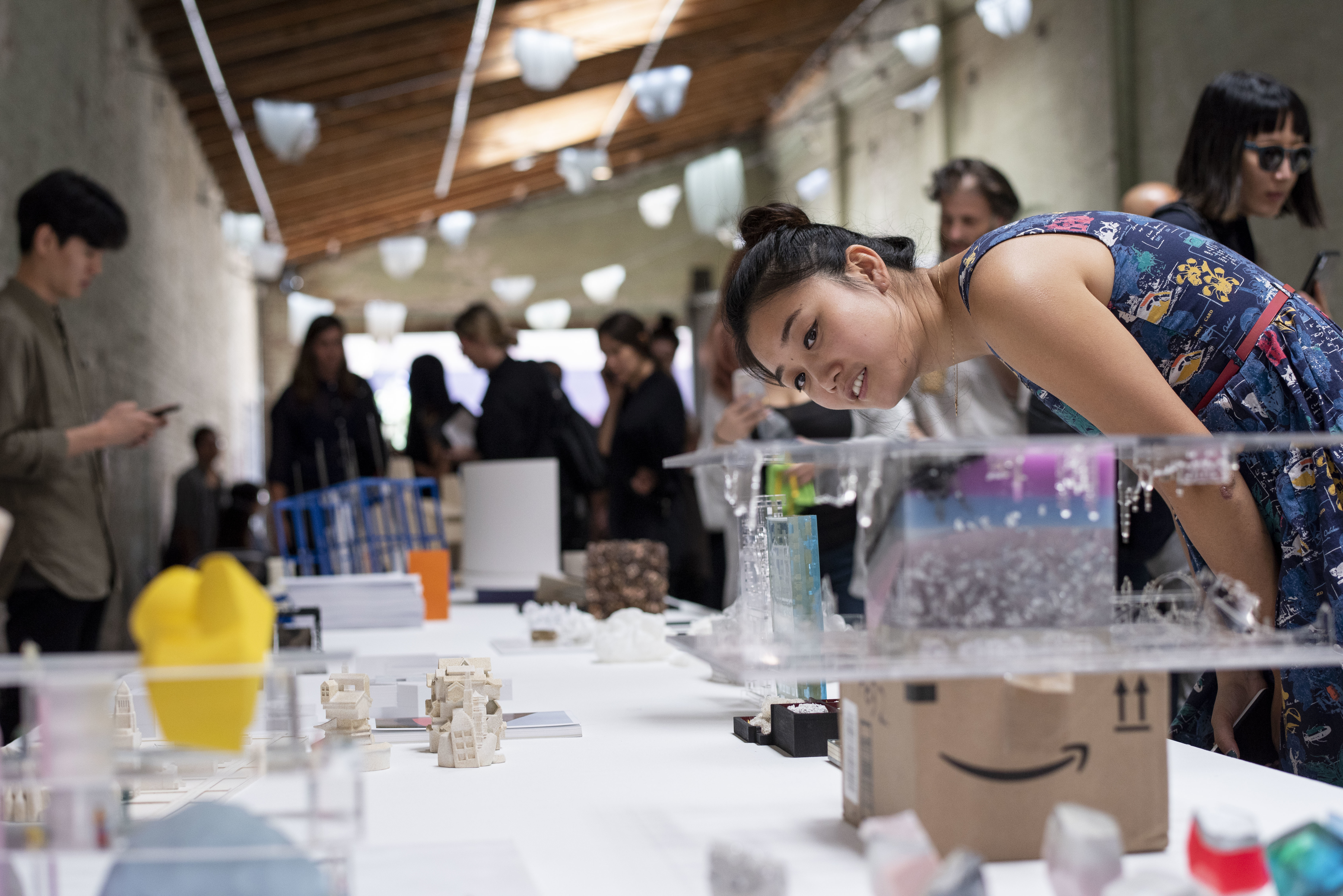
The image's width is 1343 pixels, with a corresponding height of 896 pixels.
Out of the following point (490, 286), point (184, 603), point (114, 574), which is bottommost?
point (114, 574)

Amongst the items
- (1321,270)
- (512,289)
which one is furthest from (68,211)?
(512,289)

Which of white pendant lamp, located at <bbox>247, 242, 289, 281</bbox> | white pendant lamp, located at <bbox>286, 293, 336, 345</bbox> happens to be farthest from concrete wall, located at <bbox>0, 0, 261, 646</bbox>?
white pendant lamp, located at <bbox>286, 293, 336, 345</bbox>

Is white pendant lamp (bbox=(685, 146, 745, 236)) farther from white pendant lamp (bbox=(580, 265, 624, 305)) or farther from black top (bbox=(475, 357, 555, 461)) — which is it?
black top (bbox=(475, 357, 555, 461))

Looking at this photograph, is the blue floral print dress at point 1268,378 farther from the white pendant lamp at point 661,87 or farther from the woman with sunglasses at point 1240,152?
the white pendant lamp at point 661,87

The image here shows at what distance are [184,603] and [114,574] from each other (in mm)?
2487

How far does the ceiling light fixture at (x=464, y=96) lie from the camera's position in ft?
23.9

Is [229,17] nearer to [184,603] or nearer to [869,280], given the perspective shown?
[869,280]

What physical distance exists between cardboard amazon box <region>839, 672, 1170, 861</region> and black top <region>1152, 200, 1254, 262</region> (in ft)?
4.63

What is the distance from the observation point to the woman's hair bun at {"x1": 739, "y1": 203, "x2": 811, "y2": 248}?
1.39 m

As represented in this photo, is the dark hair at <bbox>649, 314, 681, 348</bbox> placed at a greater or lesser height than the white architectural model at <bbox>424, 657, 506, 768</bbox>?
greater

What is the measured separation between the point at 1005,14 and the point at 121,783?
6189 mm

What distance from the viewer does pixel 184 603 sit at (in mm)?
641

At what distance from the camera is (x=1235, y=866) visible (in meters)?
0.66

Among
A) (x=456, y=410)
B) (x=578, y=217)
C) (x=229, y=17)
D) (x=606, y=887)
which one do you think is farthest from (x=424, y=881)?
(x=578, y=217)
